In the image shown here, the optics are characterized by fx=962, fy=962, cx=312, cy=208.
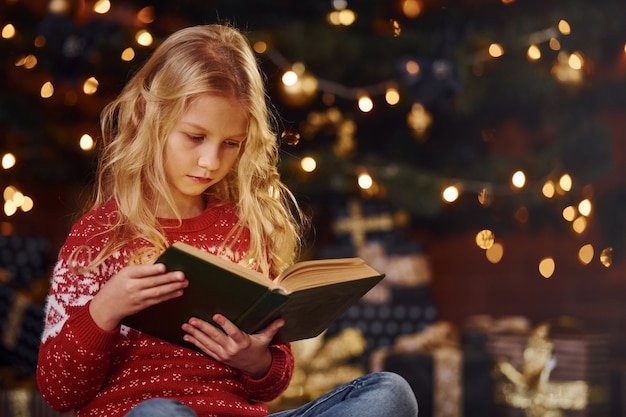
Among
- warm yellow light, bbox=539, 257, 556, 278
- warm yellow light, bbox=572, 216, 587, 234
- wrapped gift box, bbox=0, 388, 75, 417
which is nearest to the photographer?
wrapped gift box, bbox=0, 388, 75, 417

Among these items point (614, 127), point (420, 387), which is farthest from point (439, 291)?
point (420, 387)

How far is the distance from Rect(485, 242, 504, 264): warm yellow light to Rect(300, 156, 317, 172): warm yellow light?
3.48 feet

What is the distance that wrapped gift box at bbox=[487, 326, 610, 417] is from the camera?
6.74ft

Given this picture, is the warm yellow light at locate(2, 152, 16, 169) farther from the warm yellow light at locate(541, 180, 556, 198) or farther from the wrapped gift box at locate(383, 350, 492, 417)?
the warm yellow light at locate(541, 180, 556, 198)

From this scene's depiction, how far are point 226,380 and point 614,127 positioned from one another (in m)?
2.03

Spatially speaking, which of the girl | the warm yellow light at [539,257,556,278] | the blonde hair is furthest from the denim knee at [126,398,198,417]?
the warm yellow light at [539,257,556,278]

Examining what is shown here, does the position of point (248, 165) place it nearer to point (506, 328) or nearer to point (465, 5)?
point (506, 328)

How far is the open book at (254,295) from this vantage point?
98 cm

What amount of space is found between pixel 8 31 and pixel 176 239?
1.15 m

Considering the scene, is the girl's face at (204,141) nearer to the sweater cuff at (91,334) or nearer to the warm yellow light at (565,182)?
the sweater cuff at (91,334)

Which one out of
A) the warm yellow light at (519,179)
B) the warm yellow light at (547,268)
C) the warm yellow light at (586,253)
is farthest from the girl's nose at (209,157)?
the warm yellow light at (547,268)

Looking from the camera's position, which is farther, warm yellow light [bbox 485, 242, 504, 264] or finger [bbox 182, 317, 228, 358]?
warm yellow light [bbox 485, 242, 504, 264]

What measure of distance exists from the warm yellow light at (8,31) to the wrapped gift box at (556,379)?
51.3 inches

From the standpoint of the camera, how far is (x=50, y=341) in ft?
3.61
